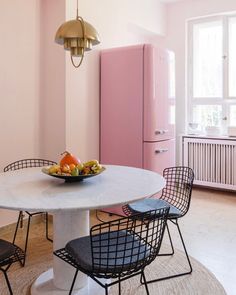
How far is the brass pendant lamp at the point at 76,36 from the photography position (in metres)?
2.04

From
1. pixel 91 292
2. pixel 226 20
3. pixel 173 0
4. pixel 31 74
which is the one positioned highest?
pixel 173 0

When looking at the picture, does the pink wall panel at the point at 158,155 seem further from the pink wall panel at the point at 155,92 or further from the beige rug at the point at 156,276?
the beige rug at the point at 156,276

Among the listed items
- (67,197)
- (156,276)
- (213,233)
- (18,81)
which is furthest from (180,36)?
(67,197)

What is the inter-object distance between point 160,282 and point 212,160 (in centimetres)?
273

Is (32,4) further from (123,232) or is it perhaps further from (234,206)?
(234,206)

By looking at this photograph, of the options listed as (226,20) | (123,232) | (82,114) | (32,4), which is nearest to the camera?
(123,232)

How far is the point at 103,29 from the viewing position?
3.88 metres

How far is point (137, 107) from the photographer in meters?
3.63

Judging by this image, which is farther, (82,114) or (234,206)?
(234,206)

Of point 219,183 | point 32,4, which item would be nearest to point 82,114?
point 32,4

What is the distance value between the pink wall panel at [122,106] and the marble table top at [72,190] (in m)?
1.20

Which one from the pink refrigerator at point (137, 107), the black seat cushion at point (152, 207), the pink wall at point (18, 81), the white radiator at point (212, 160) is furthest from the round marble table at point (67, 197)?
the white radiator at point (212, 160)

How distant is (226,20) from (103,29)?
193 centimetres

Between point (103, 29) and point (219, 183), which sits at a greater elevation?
point (103, 29)
